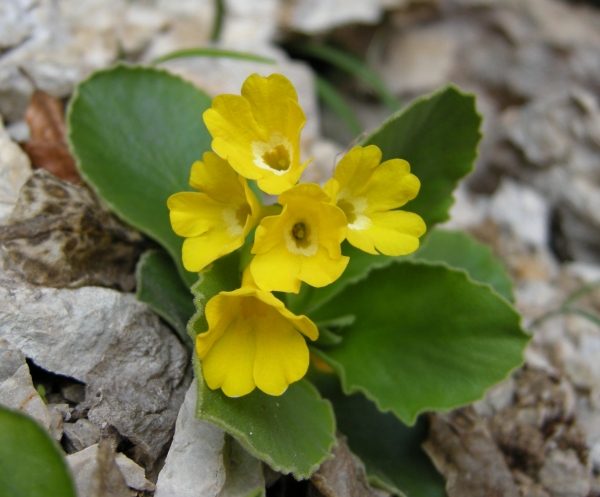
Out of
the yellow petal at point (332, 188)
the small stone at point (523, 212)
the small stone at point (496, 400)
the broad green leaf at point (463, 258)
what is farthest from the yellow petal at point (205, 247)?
the small stone at point (523, 212)

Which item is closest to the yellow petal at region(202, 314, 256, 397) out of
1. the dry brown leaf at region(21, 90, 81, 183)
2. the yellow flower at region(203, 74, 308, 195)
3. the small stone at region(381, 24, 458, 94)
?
the yellow flower at region(203, 74, 308, 195)

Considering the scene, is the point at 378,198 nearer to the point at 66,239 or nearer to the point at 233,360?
the point at 233,360

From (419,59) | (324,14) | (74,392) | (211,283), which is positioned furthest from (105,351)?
(419,59)

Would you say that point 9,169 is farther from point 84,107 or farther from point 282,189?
point 282,189

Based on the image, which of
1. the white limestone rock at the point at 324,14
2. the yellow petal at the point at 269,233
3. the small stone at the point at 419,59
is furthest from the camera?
the small stone at the point at 419,59

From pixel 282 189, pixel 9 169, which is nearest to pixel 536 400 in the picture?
pixel 282 189

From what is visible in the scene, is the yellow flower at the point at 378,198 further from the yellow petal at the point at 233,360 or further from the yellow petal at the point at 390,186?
the yellow petal at the point at 233,360
